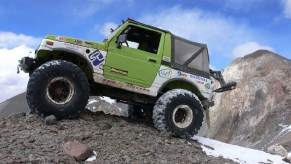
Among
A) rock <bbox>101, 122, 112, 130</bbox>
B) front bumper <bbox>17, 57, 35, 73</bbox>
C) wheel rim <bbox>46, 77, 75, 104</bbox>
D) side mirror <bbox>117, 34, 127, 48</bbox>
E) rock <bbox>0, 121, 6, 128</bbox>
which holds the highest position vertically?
side mirror <bbox>117, 34, 127, 48</bbox>

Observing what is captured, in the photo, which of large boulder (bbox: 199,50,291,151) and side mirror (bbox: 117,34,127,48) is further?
large boulder (bbox: 199,50,291,151)

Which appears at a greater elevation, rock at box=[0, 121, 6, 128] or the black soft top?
the black soft top

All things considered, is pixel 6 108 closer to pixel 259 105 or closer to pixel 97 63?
pixel 259 105

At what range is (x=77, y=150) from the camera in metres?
8.05

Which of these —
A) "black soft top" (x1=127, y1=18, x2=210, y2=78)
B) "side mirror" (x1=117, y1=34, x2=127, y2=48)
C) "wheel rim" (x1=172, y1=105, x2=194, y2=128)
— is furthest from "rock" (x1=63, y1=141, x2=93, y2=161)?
"black soft top" (x1=127, y1=18, x2=210, y2=78)

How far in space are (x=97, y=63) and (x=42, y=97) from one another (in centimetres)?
147

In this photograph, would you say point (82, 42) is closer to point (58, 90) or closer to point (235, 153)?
point (58, 90)

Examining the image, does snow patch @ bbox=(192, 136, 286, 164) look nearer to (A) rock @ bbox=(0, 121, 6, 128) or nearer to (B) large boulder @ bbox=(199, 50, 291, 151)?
(A) rock @ bbox=(0, 121, 6, 128)

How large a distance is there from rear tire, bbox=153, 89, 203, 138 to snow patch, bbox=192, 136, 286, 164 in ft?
2.08

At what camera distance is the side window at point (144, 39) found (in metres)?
11.1

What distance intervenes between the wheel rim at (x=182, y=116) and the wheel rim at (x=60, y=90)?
253cm

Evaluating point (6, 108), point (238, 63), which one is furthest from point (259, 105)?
point (6, 108)

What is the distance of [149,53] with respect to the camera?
1068cm

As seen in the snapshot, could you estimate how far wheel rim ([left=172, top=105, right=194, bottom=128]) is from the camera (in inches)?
418
